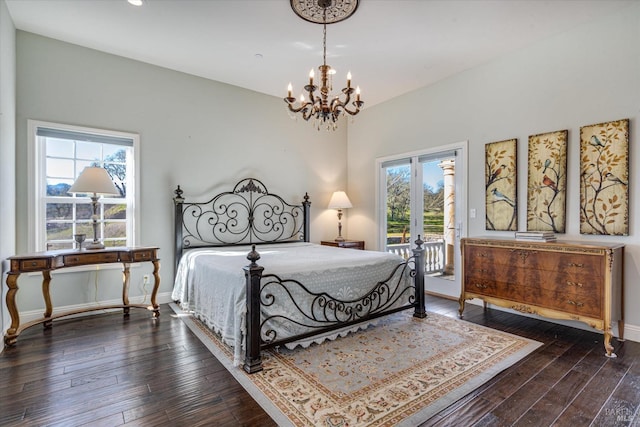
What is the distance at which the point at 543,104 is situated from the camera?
11.5ft

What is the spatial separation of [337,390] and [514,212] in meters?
2.90

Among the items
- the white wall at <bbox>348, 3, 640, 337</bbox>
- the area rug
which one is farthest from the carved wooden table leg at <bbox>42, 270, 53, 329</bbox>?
the white wall at <bbox>348, 3, 640, 337</bbox>

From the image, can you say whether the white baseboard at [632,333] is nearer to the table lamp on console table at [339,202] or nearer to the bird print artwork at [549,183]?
the bird print artwork at [549,183]

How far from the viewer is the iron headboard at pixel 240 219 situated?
428 centimetres

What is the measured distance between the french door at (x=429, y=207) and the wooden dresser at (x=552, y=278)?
87cm

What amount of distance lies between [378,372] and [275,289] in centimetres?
96

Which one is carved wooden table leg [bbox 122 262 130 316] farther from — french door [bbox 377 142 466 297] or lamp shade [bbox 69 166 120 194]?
french door [bbox 377 142 466 297]

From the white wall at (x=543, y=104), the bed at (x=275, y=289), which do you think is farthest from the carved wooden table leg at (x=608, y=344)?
the bed at (x=275, y=289)

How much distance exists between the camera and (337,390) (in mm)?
2074

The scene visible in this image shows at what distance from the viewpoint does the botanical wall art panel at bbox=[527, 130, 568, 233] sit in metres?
3.33

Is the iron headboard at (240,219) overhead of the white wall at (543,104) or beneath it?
beneath

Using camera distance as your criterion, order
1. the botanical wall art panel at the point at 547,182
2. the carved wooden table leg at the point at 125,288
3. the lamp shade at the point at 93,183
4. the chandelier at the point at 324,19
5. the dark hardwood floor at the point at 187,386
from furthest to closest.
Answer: the carved wooden table leg at the point at 125,288 < the botanical wall art panel at the point at 547,182 < the lamp shade at the point at 93,183 < the chandelier at the point at 324,19 < the dark hardwood floor at the point at 187,386

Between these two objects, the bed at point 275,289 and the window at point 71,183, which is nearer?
the bed at point 275,289

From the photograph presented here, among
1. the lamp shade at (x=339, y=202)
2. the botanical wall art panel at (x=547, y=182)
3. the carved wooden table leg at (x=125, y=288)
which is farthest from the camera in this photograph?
the lamp shade at (x=339, y=202)
